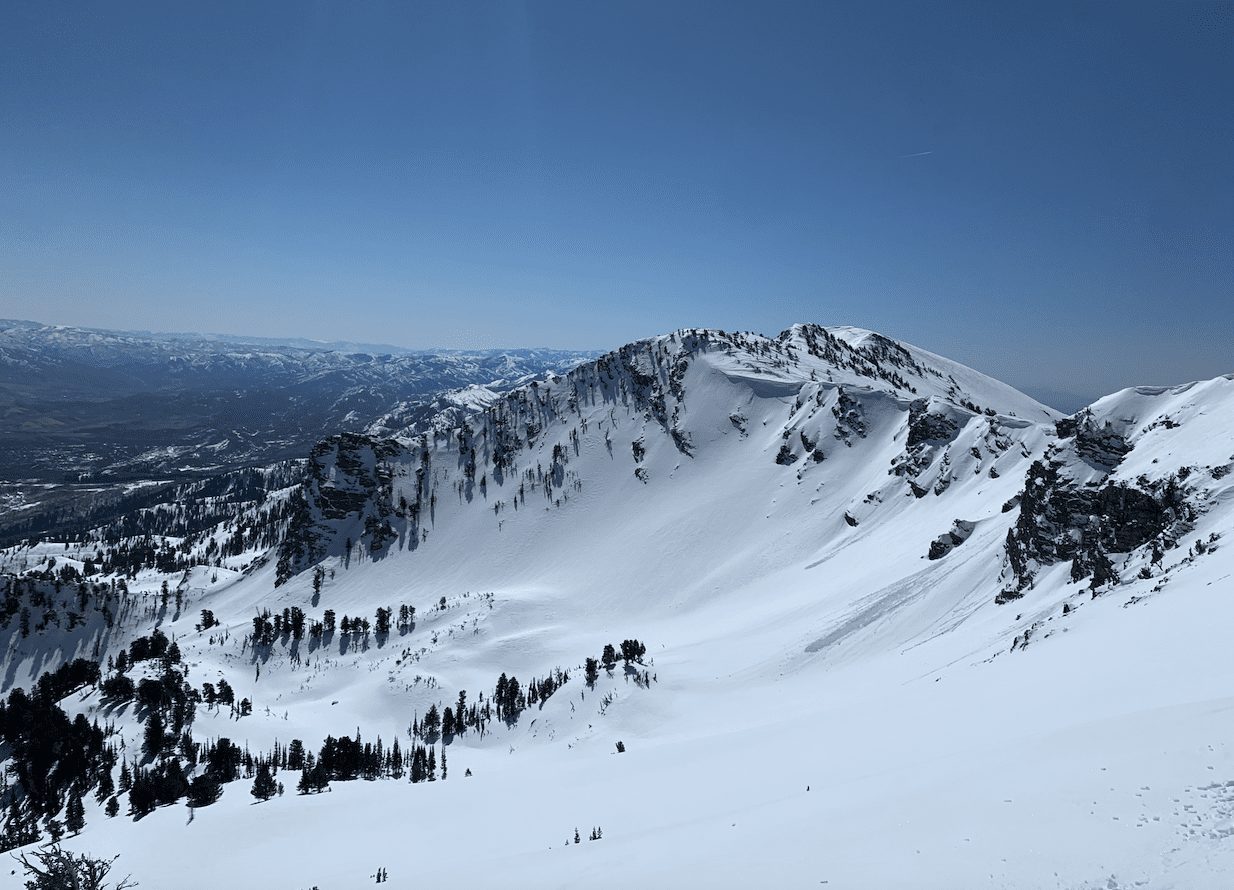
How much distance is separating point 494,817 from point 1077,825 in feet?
111

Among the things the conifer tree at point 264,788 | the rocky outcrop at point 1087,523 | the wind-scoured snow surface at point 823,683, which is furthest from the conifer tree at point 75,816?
the rocky outcrop at point 1087,523

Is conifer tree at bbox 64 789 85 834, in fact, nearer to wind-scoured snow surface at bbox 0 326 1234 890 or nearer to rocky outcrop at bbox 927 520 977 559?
wind-scoured snow surface at bbox 0 326 1234 890

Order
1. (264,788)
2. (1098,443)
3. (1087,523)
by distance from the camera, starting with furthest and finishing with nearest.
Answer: (1098,443) → (1087,523) → (264,788)

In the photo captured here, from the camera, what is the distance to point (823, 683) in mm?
65188

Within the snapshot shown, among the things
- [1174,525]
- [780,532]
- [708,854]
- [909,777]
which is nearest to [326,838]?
Answer: [708,854]

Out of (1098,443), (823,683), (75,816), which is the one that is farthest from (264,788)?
(1098,443)

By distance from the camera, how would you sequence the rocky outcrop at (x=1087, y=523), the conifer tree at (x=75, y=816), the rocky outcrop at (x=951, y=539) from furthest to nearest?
the rocky outcrop at (x=951, y=539) → the conifer tree at (x=75, y=816) → the rocky outcrop at (x=1087, y=523)

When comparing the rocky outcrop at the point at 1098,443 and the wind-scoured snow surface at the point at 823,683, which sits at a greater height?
the rocky outcrop at the point at 1098,443

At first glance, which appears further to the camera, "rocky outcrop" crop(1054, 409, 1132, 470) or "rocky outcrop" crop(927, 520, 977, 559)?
"rocky outcrop" crop(927, 520, 977, 559)

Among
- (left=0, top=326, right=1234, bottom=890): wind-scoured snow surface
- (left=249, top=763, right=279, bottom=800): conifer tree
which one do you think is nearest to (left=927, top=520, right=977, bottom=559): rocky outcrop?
(left=0, top=326, right=1234, bottom=890): wind-scoured snow surface

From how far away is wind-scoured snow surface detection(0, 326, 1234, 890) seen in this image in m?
19.7

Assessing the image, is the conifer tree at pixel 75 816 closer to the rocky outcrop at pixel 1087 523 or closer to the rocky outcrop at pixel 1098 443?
the rocky outcrop at pixel 1087 523

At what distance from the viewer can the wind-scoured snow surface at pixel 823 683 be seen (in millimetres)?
19656

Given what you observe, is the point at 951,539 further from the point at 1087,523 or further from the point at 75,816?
the point at 75,816
